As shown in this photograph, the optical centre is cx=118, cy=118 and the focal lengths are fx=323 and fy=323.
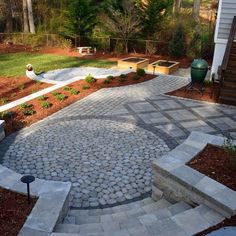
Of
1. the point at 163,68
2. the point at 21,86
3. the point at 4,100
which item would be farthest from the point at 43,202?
the point at 163,68

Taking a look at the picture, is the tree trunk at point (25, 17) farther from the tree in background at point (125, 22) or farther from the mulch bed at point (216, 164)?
the mulch bed at point (216, 164)

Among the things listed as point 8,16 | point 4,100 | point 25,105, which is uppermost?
point 8,16

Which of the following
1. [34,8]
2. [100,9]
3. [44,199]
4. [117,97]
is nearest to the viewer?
[44,199]

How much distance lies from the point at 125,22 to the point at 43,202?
1773 cm

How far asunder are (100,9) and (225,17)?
1231cm

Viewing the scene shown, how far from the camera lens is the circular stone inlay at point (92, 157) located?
720 cm

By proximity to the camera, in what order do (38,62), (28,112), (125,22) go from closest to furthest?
(28,112) < (38,62) < (125,22)

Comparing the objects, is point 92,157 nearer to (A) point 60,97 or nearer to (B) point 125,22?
(A) point 60,97

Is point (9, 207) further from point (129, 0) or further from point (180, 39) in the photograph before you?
point (129, 0)

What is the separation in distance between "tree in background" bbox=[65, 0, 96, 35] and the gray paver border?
59.7 ft

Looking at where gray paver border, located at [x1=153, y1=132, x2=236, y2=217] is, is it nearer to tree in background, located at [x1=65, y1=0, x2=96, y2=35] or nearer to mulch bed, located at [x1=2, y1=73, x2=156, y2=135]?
mulch bed, located at [x1=2, y1=73, x2=156, y2=135]

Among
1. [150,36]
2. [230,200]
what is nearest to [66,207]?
[230,200]

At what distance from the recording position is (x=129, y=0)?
21984mm

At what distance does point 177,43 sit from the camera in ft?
65.8
